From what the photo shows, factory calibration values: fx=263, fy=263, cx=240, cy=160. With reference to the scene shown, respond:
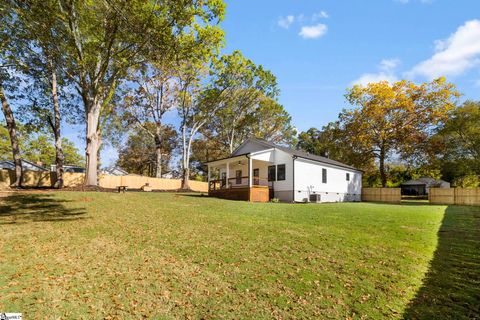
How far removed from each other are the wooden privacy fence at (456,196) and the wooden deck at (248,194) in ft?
52.9

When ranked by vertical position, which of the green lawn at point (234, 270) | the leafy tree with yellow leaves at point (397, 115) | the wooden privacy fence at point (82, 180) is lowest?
the green lawn at point (234, 270)

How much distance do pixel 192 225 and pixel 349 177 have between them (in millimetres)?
22666

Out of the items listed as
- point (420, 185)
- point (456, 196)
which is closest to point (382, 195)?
point (456, 196)

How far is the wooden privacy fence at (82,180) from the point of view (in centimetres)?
1975

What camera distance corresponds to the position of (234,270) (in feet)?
16.6

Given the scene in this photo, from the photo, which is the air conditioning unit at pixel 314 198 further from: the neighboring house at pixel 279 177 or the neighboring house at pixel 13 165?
the neighboring house at pixel 13 165

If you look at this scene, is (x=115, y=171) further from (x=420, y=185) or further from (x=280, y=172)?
(x=420, y=185)

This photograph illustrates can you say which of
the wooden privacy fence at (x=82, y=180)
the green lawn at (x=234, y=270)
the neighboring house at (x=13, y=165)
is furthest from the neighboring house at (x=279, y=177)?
the neighboring house at (x=13, y=165)

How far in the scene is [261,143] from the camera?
920 inches

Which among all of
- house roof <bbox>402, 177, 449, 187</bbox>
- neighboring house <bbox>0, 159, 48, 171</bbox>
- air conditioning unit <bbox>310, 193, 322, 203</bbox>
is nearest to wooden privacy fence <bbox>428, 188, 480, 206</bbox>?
air conditioning unit <bbox>310, 193, 322, 203</bbox>

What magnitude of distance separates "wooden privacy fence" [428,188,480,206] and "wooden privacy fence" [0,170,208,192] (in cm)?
2826

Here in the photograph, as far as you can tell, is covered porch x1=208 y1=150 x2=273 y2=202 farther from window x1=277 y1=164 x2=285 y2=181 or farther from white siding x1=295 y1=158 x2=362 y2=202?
white siding x1=295 y1=158 x2=362 y2=202

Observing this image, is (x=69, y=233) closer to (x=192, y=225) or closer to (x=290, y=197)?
(x=192, y=225)

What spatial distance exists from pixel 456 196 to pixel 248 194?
18.7 m
